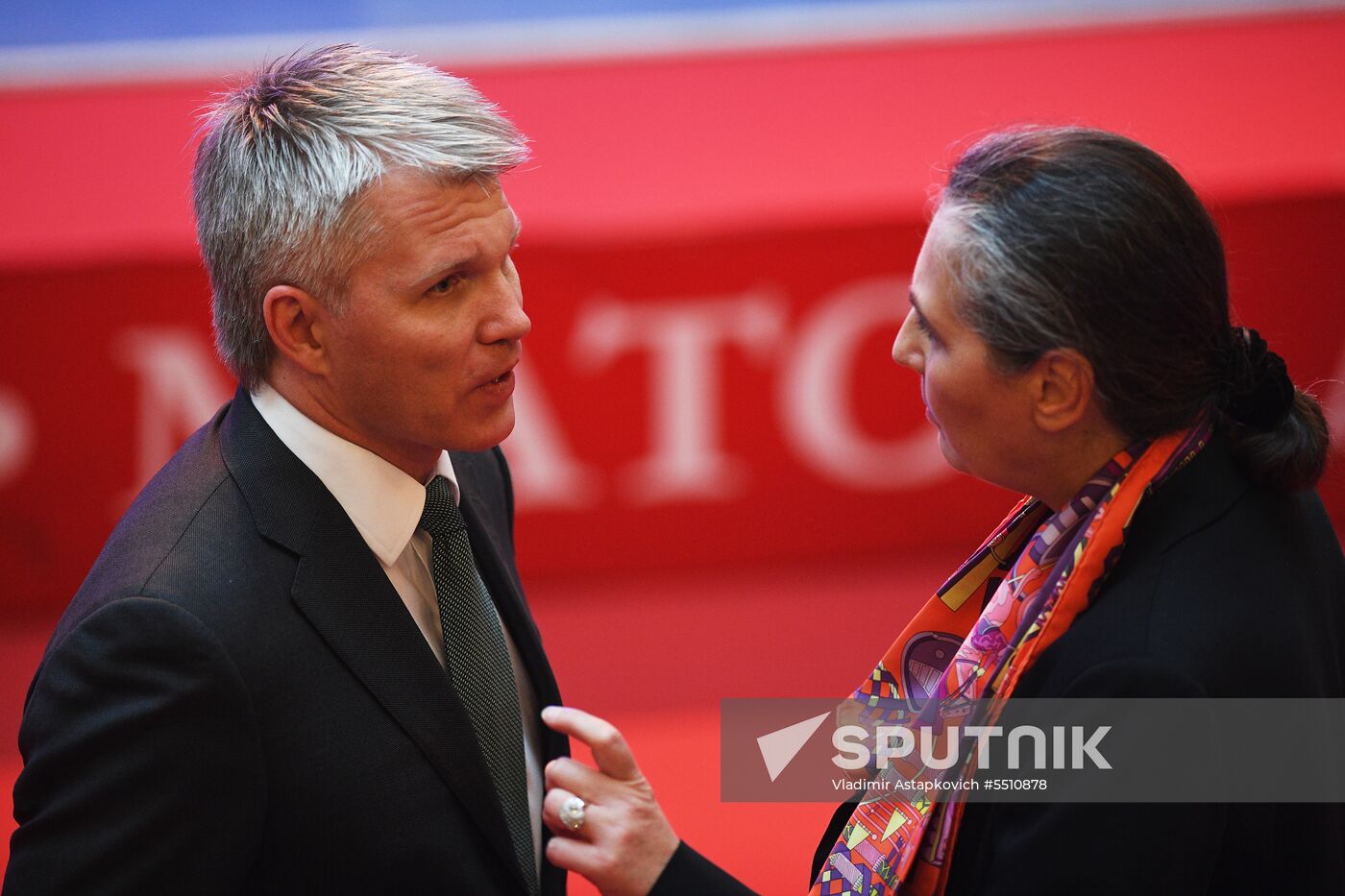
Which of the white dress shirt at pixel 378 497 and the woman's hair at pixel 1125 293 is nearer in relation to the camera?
the woman's hair at pixel 1125 293

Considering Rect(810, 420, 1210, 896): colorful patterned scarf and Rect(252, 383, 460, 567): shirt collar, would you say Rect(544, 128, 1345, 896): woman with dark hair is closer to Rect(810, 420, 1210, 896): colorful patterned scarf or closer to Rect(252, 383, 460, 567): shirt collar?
Rect(810, 420, 1210, 896): colorful patterned scarf

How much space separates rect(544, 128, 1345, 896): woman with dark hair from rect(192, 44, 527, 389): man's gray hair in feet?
1.78

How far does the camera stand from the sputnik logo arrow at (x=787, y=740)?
78.0 inches

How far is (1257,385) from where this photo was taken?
141 cm

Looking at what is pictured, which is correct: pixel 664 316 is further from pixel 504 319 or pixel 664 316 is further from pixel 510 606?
pixel 504 319

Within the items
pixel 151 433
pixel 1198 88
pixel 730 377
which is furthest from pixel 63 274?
pixel 1198 88

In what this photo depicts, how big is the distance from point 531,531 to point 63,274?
1.33m

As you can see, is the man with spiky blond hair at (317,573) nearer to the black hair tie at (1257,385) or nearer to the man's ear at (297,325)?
the man's ear at (297,325)

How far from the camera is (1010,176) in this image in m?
1.44

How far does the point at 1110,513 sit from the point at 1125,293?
0.75ft

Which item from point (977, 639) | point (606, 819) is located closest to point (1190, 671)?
point (977, 639)

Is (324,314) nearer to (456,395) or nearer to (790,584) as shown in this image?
(456,395)

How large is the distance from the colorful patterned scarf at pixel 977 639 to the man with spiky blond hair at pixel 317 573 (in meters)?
0.42

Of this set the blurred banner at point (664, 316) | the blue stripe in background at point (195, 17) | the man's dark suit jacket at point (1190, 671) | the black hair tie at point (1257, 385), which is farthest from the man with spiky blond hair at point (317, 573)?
the blue stripe in background at point (195, 17)
